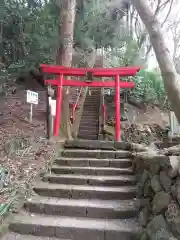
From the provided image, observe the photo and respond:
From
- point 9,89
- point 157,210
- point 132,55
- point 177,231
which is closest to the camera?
point 177,231

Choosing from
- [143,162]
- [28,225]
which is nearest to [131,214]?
[143,162]

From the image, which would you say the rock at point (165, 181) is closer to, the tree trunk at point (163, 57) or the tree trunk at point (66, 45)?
the tree trunk at point (163, 57)

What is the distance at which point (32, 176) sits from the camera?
173 inches

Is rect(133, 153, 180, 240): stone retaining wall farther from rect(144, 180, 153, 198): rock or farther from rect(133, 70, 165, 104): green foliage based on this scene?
rect(133, 70, 165, 104): green foliage

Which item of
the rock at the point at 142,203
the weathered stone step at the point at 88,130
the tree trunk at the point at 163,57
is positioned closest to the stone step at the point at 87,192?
the rock at the point at 142,203

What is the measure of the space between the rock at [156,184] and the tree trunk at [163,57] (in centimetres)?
98

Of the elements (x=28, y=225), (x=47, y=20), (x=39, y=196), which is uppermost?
(x=47, y=20)

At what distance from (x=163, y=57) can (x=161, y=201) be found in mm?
2277

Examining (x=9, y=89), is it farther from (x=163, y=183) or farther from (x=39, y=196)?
(x=163, y=183)

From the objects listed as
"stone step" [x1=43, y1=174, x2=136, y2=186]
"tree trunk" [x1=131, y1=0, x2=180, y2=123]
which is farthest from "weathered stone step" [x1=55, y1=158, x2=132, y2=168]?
"tree trunk" [x1=131, y1=0, x2=180, y2=123]

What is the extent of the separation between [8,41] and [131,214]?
398 inches

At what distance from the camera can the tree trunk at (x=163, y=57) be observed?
363 cm

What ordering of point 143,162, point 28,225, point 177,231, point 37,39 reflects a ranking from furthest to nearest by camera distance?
point 37,39 → point 143,162 → point 28,225 → point 177,231

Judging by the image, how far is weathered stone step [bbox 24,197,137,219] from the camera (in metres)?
3.70
